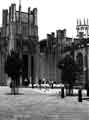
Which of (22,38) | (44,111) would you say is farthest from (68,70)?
(22,38)

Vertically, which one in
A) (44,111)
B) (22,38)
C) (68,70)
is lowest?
(44,111)

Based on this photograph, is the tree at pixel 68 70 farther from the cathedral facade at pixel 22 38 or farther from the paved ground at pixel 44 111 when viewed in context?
the cathedral facade at pixel 22 38

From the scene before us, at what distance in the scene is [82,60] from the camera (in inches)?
2014

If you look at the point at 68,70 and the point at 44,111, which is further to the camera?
the point at 68,70

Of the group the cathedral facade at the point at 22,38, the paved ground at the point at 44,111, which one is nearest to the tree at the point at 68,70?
the paved ground at the point at 44,111

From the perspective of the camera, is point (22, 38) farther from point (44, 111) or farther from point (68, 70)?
point (44, 111)

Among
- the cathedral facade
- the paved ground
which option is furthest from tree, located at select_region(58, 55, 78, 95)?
the cathedral facade

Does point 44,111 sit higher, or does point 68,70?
point 68,70

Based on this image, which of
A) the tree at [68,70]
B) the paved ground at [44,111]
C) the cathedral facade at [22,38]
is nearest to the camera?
the paved ground at [44,111]

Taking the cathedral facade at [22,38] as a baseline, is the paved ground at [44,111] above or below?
below

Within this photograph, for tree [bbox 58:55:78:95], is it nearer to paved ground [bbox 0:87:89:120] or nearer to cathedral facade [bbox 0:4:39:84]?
paved ground [bbox 0:87:89:120]

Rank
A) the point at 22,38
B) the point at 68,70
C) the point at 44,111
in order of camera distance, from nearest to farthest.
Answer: the point at 44,111 < the point at 68,70 < the point at 22,38

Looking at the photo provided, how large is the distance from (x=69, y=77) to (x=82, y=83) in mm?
24961

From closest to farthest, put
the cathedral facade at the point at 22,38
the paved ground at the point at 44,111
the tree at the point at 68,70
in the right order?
1. the paved ground at the point at 44,111
2. the tree at the point at 68,70
3. the cathedral facade at the point at 22,38
